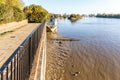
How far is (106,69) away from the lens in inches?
627

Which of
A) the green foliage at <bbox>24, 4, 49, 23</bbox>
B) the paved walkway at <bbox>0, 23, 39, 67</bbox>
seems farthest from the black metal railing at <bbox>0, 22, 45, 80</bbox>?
the green foliage at <bbox>24, 4, 49, 23</bbox>

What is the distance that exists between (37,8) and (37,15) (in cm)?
509

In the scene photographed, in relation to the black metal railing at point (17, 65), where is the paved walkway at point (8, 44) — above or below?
below

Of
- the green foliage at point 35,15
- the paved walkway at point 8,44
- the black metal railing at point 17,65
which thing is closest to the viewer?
the black metal railing at point 17,65

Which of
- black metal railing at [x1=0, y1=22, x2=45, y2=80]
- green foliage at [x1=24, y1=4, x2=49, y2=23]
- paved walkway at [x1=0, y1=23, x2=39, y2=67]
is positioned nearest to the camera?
black metal railing at [x1=0, y1=22, x2=45, y2=80]

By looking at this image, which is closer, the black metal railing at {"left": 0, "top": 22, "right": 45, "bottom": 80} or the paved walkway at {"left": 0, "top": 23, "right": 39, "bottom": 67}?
the black metal railing at {"left": 0, "top": 22, "right": 45, "bottom": 80}

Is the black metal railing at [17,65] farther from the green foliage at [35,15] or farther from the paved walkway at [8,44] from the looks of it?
the green foliage at [35,15]

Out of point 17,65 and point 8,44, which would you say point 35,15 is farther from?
→ point 17,65

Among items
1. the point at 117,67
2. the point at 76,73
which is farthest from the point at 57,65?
the point at 117,67

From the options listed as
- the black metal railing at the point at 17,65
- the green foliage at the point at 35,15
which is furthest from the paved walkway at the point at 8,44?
the green foliage at the point at 35,15

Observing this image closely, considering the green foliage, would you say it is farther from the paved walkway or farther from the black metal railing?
the black metal railing

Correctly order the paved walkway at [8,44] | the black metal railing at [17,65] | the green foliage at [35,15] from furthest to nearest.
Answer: the green foliage at [35,15], the paved walkway at [8,44], the black metal railing at [17,65]

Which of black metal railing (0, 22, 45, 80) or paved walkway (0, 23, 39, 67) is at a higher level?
black metal railing (0, 22, 45, 80)

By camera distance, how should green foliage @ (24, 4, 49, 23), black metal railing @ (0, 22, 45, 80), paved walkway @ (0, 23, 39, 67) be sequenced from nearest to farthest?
black metal railing @ (0, 22, 45, 80) → paved walkway @ (0, 23, 39, 67) → green foliage @ (24, 4, 49, 23)
